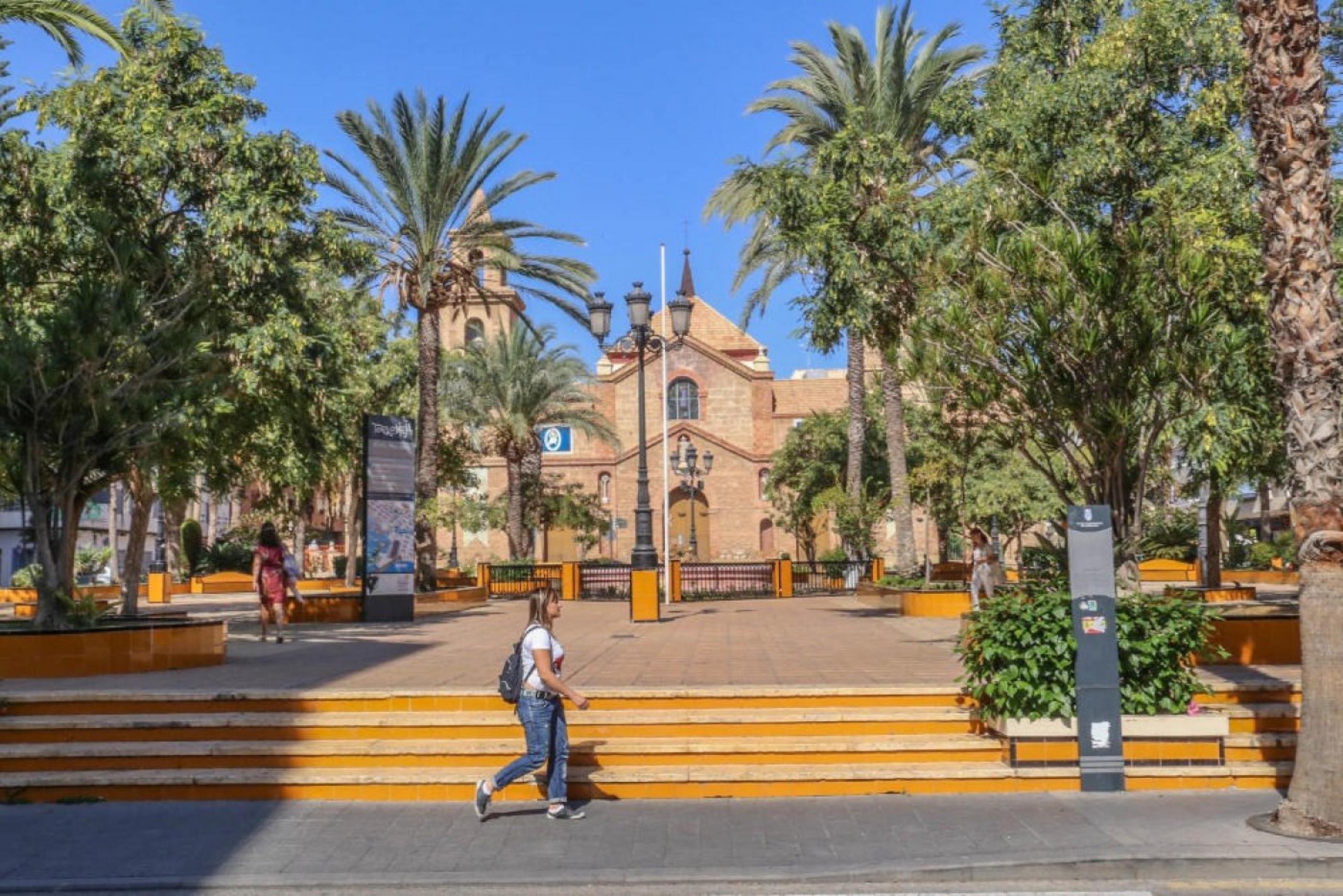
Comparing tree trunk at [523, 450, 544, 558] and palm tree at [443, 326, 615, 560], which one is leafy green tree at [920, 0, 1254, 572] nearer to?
palm tree at [443, 326, 615, 560]

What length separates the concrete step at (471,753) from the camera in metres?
9.18

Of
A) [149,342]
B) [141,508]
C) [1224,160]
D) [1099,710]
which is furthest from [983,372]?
[141,508]

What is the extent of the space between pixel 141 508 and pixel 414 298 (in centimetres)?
710

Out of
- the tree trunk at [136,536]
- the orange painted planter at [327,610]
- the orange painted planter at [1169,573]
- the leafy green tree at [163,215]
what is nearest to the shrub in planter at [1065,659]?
the leafy green tree at [163,215]

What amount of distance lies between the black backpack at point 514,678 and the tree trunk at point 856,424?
78.3ft

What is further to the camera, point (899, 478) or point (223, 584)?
point (223, 584)

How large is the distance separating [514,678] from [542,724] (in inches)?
13.8

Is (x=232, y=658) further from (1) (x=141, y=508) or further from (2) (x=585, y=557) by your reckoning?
(2) (x=585, y=557)

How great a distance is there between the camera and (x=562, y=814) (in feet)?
27.0

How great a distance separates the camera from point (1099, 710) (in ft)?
28.6

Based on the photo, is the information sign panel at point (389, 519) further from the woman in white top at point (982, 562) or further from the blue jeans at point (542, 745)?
the blue jeans at point (542, 745)

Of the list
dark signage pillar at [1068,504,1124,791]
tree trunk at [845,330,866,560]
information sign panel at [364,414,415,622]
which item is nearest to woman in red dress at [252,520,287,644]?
information sign panel at [364,414,415,622]

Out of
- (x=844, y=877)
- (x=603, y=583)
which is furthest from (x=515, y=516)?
(x=844, y=877)

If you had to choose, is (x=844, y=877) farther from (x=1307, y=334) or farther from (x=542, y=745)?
(x=1307, y=334)
